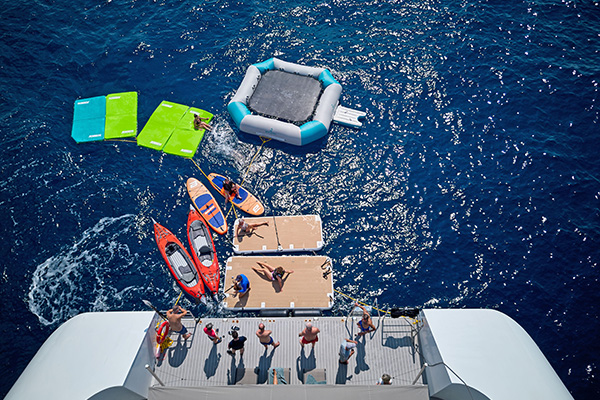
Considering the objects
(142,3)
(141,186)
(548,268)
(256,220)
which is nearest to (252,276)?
(256,220)

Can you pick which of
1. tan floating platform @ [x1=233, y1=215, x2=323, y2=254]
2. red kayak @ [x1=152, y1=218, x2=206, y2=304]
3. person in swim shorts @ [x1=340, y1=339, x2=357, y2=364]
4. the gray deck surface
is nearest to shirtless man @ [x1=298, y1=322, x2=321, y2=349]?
the gray deck surface

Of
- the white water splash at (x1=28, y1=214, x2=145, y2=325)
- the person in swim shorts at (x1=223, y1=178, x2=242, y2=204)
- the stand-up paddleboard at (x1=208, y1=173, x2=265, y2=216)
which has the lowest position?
the white water splash at (x1=28, y1=214, x2=145, y2=325)

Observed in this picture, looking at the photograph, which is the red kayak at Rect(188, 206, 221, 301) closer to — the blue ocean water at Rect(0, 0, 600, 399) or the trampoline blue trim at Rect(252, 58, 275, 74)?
the blue ocean water at Rect(0, 0, 600, 399)

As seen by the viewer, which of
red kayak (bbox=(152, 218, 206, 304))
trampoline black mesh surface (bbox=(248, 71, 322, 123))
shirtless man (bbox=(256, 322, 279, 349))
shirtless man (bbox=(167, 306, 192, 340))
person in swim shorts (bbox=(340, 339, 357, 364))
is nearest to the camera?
person in swim shorts (bbox=(340, 339, 357, 364))

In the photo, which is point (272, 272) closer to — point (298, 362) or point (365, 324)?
point (298, 362)

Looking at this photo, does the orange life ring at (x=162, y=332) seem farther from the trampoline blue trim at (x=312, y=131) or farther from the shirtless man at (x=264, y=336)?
the trampoline blue trim at (x=312, y=131)

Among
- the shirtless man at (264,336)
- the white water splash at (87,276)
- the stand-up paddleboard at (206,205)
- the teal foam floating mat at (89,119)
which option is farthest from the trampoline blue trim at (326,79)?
the shirtless man at (264,336)
